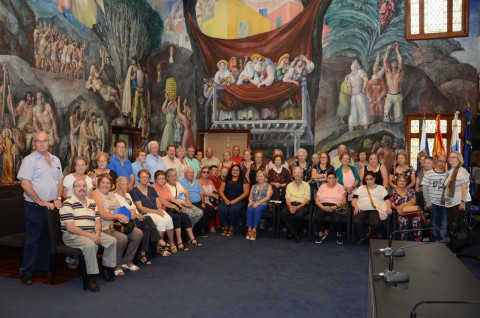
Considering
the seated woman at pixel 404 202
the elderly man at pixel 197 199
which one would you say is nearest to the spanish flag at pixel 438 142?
the seated woman at pixel 404 202

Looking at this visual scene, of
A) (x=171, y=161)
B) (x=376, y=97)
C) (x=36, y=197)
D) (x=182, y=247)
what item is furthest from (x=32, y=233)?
(x=376, y=97)

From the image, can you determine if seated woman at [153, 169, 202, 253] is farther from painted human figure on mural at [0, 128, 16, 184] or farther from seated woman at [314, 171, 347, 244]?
painted human figure on mural at [0, 128, 16, 184]

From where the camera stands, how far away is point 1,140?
6.58 m

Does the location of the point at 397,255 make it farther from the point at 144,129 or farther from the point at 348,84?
the point at 144,129

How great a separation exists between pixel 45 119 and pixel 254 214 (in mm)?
4542

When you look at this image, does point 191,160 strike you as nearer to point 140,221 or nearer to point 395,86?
point 140,221

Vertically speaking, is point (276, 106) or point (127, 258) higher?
point (276, 106)

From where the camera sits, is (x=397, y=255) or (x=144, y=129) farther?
(x=144, y=129)

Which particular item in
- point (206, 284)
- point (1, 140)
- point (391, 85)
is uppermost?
point (391, 85)

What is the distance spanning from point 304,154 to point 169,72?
625 centimetres

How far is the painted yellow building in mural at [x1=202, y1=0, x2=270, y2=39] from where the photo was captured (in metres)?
11.5

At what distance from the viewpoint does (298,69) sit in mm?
11047

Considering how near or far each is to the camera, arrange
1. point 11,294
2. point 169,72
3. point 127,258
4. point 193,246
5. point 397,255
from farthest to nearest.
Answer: point 169,72
point 193,246
point 127,258
point 11,294
point 397,255

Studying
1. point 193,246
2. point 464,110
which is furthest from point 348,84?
point 193,246
